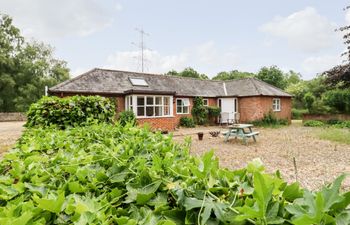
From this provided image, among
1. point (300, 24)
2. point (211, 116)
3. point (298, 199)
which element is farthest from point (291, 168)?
point (300, 24)

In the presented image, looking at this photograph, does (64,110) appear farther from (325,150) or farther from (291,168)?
(325,150)

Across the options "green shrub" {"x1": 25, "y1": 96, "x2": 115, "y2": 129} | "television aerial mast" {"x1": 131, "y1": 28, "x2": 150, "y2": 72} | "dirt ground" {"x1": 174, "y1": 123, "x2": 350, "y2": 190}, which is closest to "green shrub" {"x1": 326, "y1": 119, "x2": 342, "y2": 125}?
"dirt ground" {"x1": 174, "y1": 123, "x2": 350, "y2": 190}

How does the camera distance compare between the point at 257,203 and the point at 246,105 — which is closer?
the point at 257,203

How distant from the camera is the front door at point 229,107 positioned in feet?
72.1

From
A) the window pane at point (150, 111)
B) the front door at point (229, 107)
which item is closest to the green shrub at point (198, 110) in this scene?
the front door at point (229, 107)

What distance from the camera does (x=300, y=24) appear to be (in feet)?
73.5

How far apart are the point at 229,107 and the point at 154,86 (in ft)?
25.7

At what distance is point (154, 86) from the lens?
794 inches

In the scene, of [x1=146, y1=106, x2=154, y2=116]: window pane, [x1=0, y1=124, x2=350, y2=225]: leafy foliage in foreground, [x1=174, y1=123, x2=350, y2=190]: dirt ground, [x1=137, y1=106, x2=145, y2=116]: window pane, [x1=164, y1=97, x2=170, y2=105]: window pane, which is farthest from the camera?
[x1=164, y1=97, x2=170, y2=105]: window pane

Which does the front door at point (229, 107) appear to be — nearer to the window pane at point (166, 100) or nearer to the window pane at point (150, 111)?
the window pane at point (166, 100)

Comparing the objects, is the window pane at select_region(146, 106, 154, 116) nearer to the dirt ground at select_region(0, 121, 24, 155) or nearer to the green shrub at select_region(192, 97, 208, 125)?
the green shrub at select_region(192, 97, 208, 125)

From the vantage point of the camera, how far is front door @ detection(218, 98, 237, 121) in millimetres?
21969

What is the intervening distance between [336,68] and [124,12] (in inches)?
691

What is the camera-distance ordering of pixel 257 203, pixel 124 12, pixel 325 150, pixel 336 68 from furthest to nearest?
pixel 336 68, pixel 124 12, pixel 325 150, pixel 257 203
